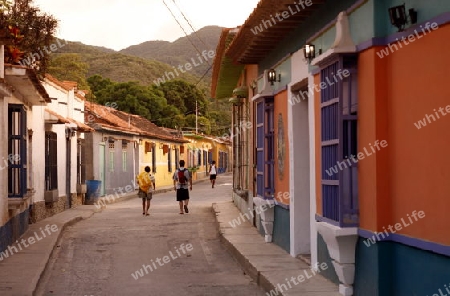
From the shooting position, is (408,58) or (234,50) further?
(234,50)

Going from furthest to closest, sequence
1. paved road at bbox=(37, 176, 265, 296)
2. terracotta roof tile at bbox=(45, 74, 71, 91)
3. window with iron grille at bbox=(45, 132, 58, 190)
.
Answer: terracotta roof tile at bbox=(45, 74, 71, 91)
window with iron grille at bbox=(45, 132, 58, 190)
paved road at bbox=(37, 176, 265, 296)

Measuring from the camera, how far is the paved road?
29.7 ft

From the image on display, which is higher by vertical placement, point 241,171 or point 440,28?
point 440,28

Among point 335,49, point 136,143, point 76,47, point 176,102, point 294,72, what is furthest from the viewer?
point 76,47

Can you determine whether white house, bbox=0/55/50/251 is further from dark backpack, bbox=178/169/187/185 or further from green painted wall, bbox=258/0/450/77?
dark backpack, bbox=178/169/187/185

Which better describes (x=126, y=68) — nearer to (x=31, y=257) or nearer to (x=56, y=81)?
(x=56, y=81)

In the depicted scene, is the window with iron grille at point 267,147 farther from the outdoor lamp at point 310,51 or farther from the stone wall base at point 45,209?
the stone wall base at point 45,209

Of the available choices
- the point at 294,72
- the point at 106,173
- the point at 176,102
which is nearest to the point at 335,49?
the point at 294,72

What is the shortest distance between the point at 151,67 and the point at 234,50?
110 metres

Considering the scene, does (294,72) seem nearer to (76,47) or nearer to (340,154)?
(340,154)

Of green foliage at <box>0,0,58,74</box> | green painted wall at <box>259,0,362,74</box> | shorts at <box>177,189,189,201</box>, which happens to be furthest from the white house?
shorts at <box>177,189,189,201</box>

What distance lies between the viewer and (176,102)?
64625 millimetres

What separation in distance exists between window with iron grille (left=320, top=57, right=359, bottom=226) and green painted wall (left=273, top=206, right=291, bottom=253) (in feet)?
11.7

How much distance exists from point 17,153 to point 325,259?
23.9 feet
